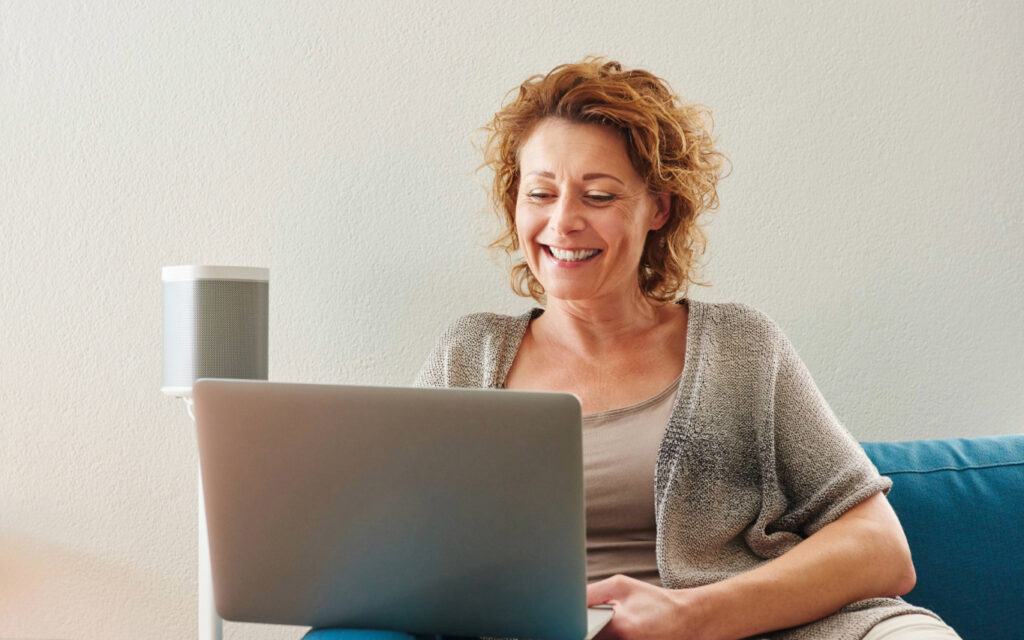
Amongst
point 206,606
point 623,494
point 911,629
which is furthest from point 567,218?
point 206,606

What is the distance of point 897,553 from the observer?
4.36ft

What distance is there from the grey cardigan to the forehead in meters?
0.32

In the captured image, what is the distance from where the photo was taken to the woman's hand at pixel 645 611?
117 cm

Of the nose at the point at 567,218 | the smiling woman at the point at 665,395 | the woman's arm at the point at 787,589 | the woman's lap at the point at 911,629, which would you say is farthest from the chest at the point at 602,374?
the woman's lap at the point at 911,629

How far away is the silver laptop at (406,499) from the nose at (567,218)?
2.11ft

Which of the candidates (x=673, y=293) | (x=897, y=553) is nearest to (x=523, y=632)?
(x=897, y=553)

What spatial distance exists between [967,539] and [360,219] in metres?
1.29

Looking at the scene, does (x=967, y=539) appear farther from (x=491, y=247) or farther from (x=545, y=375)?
(x=491, y=247)

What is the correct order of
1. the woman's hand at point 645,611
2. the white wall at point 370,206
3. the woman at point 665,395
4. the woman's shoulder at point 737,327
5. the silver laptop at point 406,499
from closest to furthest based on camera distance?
the silver laptop at point 406,499
the woman's hand at point 645,611
the woman at point 665,395
the woman's shoulder at point 737,327
the white wall at point 370,206

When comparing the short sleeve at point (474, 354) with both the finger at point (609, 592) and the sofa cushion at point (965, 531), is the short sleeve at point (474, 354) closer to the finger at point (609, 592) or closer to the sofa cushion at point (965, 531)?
the finger at point (609, 592)

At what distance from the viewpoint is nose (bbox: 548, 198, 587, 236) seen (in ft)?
5.03

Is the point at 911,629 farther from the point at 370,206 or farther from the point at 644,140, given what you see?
the point at 370,206

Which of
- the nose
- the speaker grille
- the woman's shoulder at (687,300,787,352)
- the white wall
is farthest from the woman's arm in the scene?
the speaker grille

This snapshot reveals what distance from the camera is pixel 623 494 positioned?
57.3 inches
